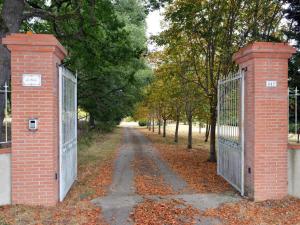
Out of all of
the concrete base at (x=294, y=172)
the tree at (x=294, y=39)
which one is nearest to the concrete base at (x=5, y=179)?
the concrete base at (x=294, y=172)

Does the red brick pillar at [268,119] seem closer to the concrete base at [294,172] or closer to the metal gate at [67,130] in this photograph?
the concrete base at [294,172]

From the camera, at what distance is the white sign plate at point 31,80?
280 inches

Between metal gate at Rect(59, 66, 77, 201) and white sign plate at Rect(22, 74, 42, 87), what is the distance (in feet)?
2.39

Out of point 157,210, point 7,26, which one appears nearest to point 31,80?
point 7,26

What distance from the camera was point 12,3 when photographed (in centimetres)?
977

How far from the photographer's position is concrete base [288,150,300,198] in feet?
25.6

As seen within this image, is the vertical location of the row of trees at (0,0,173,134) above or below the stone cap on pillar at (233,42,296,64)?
above

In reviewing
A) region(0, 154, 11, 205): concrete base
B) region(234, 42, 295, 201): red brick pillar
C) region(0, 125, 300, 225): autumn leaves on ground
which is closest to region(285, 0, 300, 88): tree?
region(234, 42, 295, 201): red brick pillar

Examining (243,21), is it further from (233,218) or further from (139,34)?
(139,34)

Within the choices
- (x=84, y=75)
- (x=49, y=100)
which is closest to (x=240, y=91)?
(x=49, y=100)

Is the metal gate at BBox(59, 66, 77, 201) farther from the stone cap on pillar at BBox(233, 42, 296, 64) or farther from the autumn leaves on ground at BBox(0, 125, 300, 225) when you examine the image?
the stone cap on pillar at BBox(233, 42, 296, 64)

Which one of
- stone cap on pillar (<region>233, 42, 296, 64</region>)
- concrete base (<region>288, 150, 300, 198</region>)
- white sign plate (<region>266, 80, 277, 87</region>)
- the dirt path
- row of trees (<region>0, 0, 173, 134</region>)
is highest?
row of trees (<region>0, 0, 173, 134</region>)

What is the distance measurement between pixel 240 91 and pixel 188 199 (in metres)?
2.85

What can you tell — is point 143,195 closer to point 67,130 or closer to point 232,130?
point 67,130
